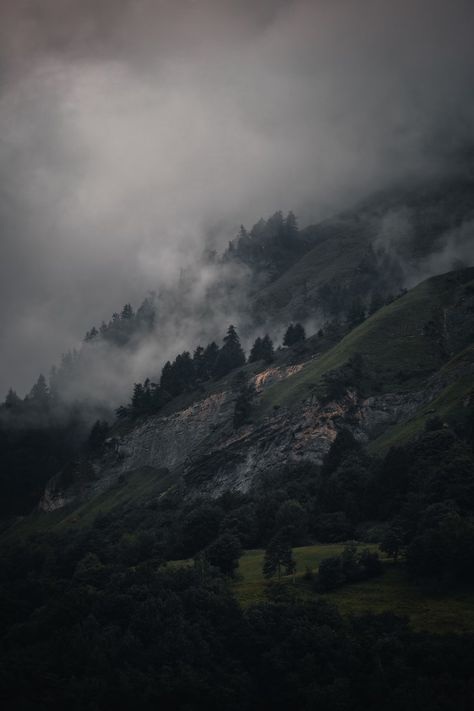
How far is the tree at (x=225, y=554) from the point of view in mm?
91812

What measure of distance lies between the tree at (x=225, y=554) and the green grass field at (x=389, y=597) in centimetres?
189

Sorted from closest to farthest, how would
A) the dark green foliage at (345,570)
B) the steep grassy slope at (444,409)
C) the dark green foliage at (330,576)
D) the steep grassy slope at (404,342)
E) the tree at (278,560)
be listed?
the dark green foliage at (330,576) → the dark green foliage at (345,570) → the tree at (278,560) → the steep grassy slope at (444,409) → the steep grassy slope at (404,342)

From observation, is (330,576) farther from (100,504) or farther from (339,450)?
(100,504)

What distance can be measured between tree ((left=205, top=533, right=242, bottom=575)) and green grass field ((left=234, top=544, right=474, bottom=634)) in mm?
1891

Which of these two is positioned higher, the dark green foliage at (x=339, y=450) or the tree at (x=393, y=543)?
the dark green foliage at (x=339, y=450)

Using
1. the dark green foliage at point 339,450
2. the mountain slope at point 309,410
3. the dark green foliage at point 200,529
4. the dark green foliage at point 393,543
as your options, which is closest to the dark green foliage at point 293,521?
the dark green foliage at point 200,529

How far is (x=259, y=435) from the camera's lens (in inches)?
5974

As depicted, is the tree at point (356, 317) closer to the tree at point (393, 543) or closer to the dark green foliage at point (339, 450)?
the dark green foliage at point (339, 450)

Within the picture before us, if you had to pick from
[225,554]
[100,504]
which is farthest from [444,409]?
[100,504]

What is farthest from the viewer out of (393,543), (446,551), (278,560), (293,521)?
(293,521)

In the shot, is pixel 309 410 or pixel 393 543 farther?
pixel 309 410

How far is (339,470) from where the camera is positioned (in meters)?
111

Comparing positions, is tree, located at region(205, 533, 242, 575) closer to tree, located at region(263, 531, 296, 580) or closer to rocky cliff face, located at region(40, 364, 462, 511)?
tree, located at region(263, 531, 296, 580)

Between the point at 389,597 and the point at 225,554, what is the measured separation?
2773cm
